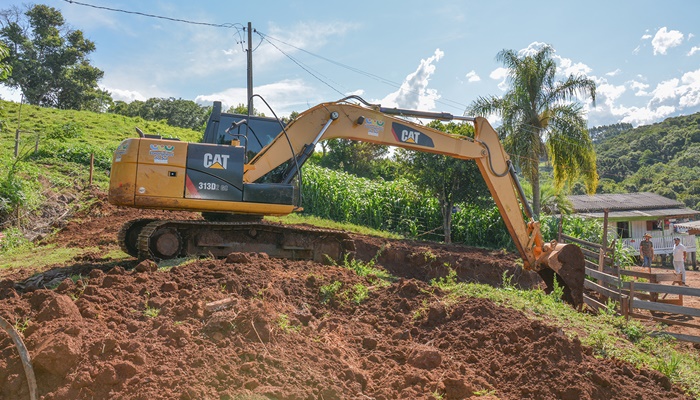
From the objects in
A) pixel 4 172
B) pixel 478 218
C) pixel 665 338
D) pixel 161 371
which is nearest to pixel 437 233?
pixel 478 218

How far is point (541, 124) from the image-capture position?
2434cm

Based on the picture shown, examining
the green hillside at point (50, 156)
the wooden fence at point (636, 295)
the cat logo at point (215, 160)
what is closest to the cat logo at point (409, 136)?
the cat logo at point (215, 160)

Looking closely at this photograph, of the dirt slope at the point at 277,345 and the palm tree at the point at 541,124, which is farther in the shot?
the palm tree at the point at 541,124

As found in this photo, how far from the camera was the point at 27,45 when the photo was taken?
45906 millimetres

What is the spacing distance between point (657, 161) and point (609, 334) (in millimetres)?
72977

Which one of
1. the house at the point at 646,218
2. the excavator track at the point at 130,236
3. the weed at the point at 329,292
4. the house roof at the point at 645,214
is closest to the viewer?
the weed at the point at 329,292

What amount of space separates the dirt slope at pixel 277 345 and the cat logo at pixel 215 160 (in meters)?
1.59

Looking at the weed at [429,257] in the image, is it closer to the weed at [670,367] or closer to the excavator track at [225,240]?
the excavator track at [225,240]

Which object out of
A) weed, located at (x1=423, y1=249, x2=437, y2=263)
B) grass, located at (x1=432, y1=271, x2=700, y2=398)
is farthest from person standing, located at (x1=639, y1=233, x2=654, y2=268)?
grass, located at (x1=432, y1=271, x2=700, y2=398)

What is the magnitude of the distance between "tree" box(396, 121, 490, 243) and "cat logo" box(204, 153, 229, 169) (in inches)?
372

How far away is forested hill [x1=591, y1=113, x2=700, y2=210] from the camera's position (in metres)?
58.2

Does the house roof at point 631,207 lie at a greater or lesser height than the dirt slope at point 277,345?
greater

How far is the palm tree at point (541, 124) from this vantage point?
78.3 ft

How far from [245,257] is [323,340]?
8.90 feet
